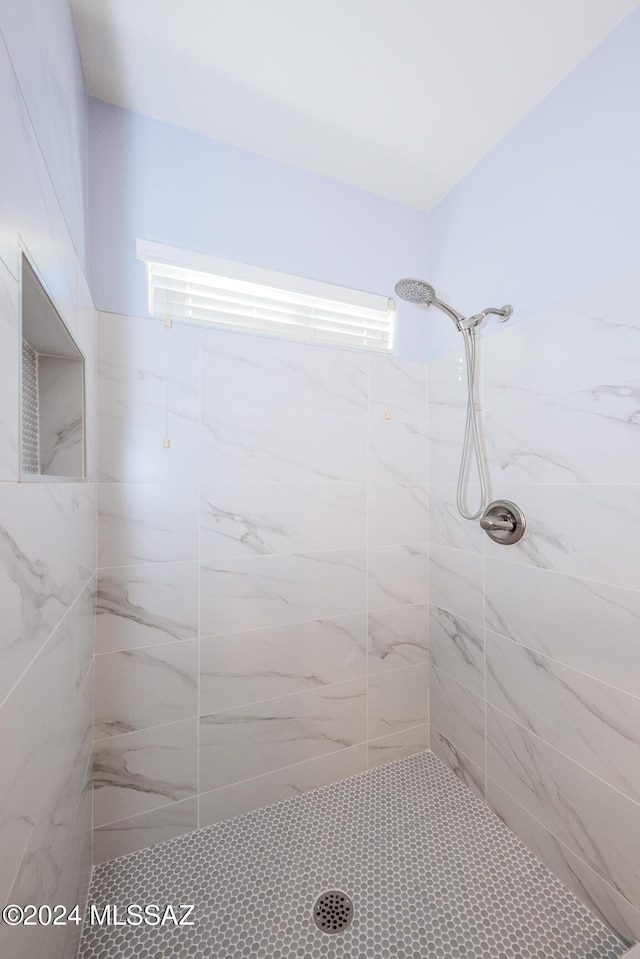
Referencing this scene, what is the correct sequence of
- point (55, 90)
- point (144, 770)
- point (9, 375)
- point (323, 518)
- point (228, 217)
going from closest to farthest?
point (9, 375) < point (55, 90) < point (144, 770) < point (228, 217) < point (323, 518)

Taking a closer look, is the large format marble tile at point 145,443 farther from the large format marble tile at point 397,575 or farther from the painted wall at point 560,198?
the painted wall at point 560,198

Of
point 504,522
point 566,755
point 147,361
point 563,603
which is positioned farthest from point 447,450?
point 147,361

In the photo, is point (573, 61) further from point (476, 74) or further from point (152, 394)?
point (152, 394)

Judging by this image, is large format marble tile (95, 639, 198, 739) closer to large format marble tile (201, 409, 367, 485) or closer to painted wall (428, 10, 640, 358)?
large format marble tile (201, 409, 367, 485)

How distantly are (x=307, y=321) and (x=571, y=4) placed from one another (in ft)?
3.36

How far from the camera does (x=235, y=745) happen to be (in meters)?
1.32

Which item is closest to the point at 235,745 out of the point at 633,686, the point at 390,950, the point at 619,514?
the point at 390,950

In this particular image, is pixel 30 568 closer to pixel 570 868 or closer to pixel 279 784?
pixel 279 784

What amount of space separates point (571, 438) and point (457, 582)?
0.68 metres

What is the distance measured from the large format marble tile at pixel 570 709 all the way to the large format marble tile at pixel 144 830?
1.11 meters

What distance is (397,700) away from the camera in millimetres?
1589

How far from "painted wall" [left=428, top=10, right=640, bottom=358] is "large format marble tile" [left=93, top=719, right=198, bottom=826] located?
5.74 feet

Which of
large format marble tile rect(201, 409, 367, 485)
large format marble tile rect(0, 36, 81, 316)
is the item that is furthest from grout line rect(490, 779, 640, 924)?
large format marble tile rect(0, 36, 81, 316)

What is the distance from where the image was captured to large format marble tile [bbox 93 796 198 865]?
1179mm
